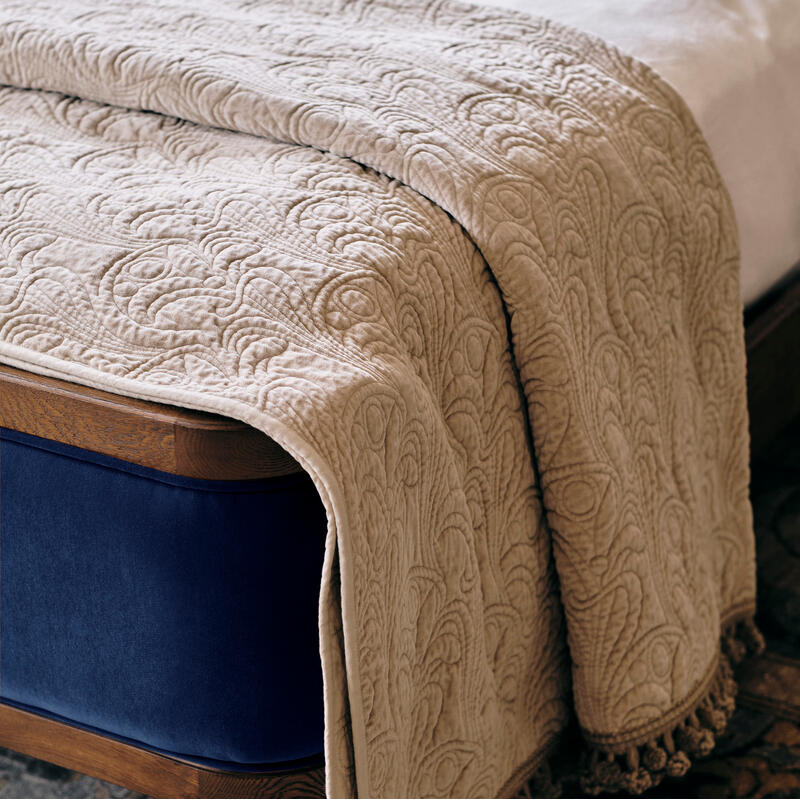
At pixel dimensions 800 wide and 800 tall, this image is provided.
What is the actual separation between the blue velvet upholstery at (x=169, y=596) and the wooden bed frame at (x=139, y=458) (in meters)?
0.01

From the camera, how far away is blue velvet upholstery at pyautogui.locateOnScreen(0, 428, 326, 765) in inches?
32.3

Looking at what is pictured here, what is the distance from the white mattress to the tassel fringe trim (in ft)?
1.70

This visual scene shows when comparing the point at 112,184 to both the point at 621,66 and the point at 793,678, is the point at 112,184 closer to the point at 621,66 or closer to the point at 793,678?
the point at 621,66

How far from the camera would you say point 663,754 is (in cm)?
113

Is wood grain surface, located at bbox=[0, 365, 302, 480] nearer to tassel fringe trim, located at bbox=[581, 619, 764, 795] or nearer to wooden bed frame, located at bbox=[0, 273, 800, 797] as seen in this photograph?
wooden bed frame, located at bbox=[0, 273, 800, 797]

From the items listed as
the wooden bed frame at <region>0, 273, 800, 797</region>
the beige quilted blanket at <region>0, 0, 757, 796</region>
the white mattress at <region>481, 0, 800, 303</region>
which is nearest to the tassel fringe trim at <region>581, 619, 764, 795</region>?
the beige quilted blanket at <region>0, 0, 757, 796</region>

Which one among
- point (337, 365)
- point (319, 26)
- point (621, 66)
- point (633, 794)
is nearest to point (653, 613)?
point (633, 794)

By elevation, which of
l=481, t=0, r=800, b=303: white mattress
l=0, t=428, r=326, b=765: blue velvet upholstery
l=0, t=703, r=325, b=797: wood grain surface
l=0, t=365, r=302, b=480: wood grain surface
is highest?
l=481, t=0, r=800, b=303: white mattress

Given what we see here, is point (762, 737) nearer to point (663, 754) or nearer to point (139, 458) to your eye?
point (663, 754)

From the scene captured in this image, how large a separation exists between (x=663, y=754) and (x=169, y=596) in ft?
1.83

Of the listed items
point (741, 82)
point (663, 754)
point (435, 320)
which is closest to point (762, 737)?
point (663, 754)

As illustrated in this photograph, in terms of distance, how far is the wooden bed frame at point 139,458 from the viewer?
79cm

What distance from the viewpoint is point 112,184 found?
3.40 feet

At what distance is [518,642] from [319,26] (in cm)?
74
